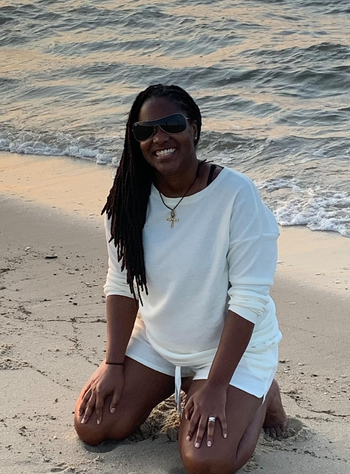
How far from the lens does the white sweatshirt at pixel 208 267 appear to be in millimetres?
2562

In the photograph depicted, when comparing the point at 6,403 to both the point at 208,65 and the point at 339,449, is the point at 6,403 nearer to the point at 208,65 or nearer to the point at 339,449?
the point at 339,449

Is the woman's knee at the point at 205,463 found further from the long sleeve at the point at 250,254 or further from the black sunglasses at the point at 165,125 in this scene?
the black sunglasses at the point at 165,125

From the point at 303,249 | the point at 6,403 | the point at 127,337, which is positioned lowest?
the point at 303,249

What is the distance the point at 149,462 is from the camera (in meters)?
2.60

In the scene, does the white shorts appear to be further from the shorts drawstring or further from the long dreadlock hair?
the long dreadlock hair

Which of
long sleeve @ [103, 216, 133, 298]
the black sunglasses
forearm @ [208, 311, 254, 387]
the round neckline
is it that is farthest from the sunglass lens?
forearm @ [208, 311, 254, 387]

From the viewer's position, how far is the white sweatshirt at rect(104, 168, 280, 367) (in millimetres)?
2562

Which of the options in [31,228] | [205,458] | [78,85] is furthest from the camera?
[78,85]

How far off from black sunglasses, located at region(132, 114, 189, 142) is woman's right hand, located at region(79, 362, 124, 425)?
91cm

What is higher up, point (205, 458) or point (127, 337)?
point (127, 337)

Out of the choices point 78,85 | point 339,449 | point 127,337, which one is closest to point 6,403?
point 127,337

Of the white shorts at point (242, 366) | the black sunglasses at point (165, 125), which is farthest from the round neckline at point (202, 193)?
the white shorts at point (242, 366)

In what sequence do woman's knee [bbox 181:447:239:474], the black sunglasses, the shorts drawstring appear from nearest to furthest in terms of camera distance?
woman's knee [bbox 181:447:239:474], the black sunglasses, the shorts drawstring

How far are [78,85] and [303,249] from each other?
664 centimetres
